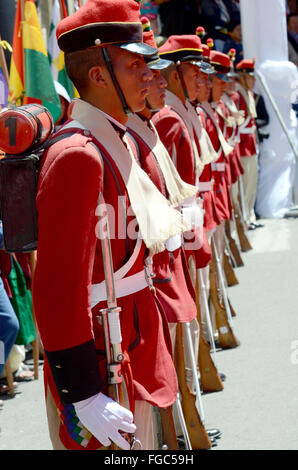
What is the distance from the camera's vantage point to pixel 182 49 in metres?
5.05

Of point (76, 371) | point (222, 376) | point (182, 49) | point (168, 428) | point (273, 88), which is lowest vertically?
point (222, 376)

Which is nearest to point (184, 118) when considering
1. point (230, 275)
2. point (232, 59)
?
point (230, 275)

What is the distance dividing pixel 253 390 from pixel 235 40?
9.42 metres

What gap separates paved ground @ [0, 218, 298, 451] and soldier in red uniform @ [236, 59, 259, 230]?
128 inches

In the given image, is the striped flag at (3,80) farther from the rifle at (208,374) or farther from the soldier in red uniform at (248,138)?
the soldier in red uniform at (248,138)

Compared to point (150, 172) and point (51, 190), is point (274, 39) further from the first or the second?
point (51, 190)

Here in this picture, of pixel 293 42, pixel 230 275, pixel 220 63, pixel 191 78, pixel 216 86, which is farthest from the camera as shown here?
pixel 293 42

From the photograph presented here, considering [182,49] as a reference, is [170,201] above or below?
below

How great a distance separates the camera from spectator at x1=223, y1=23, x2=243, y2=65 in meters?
13.4

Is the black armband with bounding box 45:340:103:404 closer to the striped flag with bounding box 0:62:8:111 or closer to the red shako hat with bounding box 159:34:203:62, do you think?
the red shako hat with bounding box 159:34:203:62

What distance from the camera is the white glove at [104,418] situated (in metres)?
2.16

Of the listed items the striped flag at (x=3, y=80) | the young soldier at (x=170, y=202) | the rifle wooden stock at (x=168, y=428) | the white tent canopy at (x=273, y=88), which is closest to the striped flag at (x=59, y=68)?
the striped flag at (x=3, y=80)

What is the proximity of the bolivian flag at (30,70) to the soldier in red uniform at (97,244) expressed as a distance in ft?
11.7

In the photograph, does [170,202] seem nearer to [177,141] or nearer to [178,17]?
[177,141]
